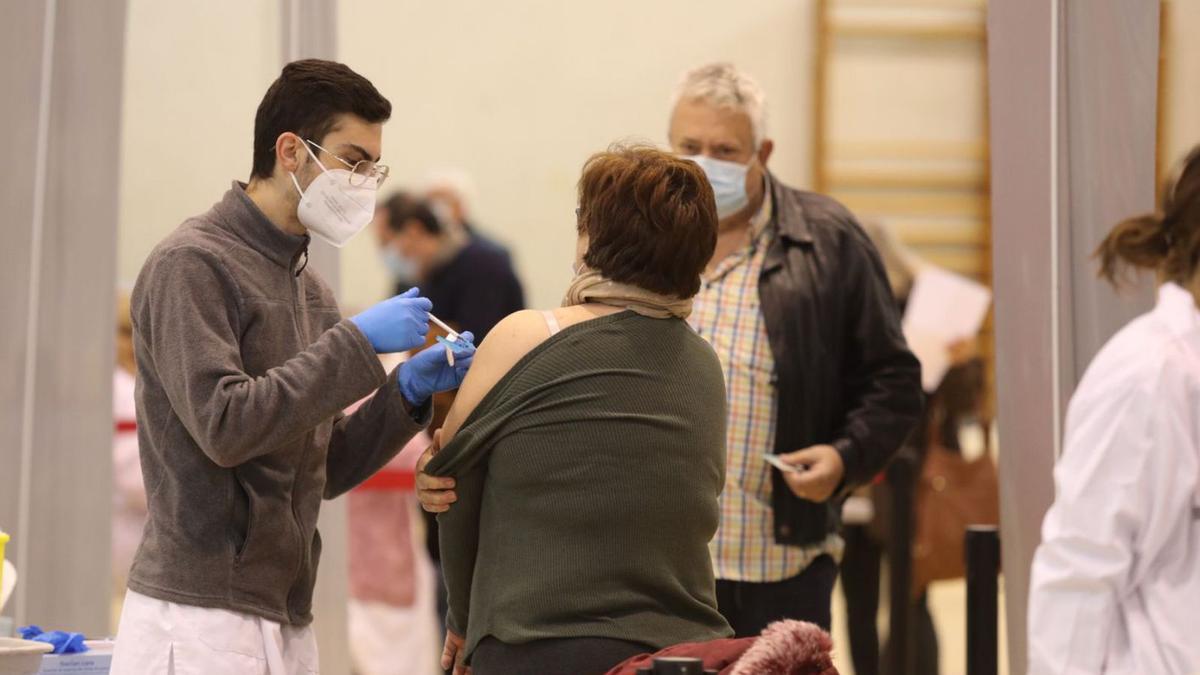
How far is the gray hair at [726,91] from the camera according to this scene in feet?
8.85

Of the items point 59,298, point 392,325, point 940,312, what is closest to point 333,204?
point 392,325

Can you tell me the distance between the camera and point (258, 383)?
184cm

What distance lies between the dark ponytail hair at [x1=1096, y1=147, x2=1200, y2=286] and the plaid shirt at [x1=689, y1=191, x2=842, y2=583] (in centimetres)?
99

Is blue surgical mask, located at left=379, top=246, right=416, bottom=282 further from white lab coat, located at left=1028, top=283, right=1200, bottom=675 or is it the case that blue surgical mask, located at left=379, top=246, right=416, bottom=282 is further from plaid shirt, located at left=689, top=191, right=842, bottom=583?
white lab coat, located at left=1028, top=283, right=1200, bottom=675

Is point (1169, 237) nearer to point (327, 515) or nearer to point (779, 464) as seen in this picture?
point (779, 464)

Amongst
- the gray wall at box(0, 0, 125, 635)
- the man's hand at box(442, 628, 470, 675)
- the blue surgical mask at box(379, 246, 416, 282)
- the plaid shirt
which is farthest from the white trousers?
the blue surgical mask at box(379, 246, 416, 282)

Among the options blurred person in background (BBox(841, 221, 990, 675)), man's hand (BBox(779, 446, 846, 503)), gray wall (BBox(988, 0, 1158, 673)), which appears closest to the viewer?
gray wall (BBox(988, 0, 1158, 673))

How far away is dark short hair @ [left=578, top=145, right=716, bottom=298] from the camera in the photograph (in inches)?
70.6

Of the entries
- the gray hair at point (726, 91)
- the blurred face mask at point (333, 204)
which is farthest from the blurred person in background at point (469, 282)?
the blurred face mask at point (333, 204)

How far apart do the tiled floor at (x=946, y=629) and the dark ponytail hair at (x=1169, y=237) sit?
273cm

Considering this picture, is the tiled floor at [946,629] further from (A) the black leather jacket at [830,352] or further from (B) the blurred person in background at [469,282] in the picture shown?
(A) the black leather jacket at [830,352]

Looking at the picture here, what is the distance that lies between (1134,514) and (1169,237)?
1.03 feet

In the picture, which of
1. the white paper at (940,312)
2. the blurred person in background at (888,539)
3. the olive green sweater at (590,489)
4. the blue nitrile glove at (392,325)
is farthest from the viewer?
the white paper at (940,312)

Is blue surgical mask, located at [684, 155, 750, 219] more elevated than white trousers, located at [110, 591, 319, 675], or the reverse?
blue surgical mask, located at [684, 155, 750, 219]
